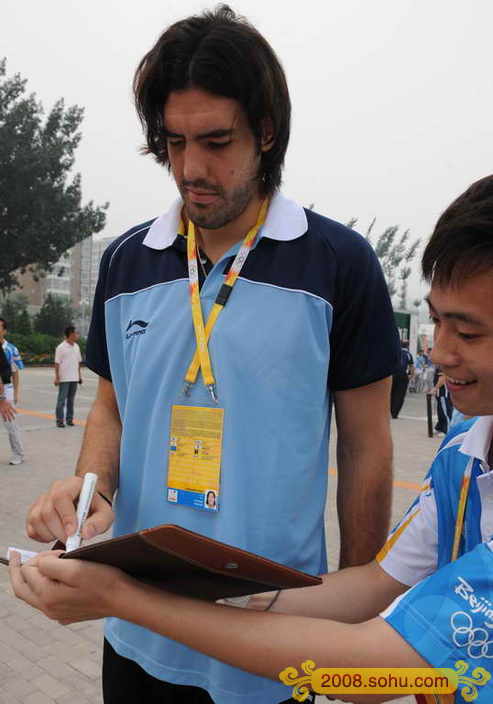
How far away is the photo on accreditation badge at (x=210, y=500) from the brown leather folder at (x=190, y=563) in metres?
0.28

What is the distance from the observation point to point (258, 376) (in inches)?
54.1

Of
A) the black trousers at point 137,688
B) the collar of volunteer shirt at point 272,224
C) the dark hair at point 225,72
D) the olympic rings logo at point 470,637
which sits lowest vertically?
the black trousers at point 137,688

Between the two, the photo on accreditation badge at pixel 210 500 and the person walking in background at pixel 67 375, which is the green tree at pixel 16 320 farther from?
the photo on accreditation badge at pixel 210 500

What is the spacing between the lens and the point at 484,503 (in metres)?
1.15

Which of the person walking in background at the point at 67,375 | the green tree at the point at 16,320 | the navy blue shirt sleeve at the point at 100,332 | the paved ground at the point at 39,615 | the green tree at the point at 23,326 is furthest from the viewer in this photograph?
the green tree at the point at 16,320

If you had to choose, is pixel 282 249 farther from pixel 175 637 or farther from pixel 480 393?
pixel 175 637

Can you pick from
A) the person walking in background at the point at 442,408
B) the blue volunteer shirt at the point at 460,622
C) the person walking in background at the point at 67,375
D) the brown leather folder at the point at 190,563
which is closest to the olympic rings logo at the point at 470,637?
the blue volunteer shirt at the point at 460,622

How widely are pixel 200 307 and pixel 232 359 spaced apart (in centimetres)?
16

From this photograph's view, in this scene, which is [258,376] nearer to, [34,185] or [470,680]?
[470,680]

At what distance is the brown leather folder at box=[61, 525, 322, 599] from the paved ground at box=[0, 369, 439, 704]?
7.33ft

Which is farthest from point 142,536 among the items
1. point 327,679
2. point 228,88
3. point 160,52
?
point 160,52

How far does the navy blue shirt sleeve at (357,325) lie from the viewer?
1.47 m

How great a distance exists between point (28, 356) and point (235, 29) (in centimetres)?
2751

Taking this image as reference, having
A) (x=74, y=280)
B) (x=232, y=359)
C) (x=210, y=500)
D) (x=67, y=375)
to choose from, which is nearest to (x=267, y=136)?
(x=232, y=359)
